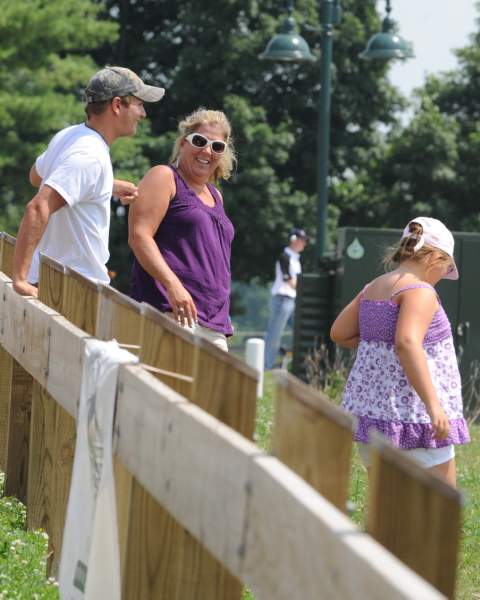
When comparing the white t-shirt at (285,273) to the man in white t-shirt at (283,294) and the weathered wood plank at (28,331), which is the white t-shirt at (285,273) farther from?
the weathered wood plank at (28,331)

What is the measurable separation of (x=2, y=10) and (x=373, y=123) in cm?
1278

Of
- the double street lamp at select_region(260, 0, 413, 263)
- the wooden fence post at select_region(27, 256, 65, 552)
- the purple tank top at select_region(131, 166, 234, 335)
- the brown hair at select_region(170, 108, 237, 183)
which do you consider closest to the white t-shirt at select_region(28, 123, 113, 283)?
the purple tank top at select_region(131, 166, 234, 335)

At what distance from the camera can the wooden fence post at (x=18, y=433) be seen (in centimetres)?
664

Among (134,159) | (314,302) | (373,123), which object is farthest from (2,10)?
(314,302)

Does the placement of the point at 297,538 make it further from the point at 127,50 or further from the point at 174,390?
the point at 127,50

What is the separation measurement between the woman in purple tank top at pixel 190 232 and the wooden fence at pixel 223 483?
3.85 ft

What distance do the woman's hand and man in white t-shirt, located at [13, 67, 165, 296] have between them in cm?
31

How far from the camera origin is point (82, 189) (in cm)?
593

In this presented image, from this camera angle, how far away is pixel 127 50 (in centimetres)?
4344

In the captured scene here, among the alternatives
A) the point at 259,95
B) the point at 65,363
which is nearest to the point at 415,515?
the point at 65,363

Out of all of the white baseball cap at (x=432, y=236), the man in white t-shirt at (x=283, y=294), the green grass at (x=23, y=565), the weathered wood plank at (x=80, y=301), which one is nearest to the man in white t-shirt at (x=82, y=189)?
the weathered wood plank at (x=80, y=301)

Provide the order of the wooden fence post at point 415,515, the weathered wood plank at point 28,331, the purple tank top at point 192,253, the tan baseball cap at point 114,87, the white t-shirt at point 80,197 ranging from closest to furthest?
the wooden fence post at point 415,515
the weathered wood plank at point 28,331
the white t-shirt at point 80,197
the tan baseball cap at point 114,87
the purple tank top at point 192,253

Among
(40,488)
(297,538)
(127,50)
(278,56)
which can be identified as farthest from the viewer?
(127,50)

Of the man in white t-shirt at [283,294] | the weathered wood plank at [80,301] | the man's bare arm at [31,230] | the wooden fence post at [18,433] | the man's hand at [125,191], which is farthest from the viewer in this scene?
the man in white t-shirt at [283,294]
